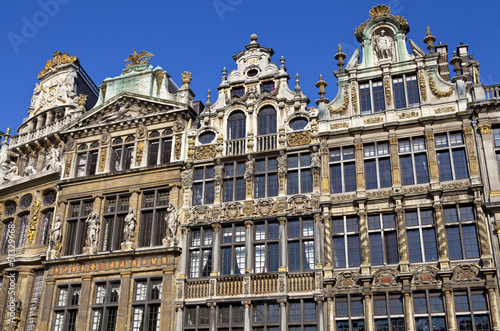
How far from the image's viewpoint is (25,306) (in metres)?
29.6

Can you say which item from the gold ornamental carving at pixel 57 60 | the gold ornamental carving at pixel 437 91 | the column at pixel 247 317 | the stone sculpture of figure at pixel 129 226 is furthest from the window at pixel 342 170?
the gold ornamental carving at pixel 57 60

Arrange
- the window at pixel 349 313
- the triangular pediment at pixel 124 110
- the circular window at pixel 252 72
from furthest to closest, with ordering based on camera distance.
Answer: the triangular pediment at pixel 124 110
the circular window at pixel 252 72
the window at pixel 349 313

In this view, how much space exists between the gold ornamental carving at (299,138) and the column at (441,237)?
6.38 metres

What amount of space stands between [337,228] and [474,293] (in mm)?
5931

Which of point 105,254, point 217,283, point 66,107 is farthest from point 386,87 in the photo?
point 66,107

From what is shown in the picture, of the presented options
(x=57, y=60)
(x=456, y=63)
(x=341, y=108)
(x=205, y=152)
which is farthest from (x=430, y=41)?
(x=57, y=60)

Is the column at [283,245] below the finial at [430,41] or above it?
below

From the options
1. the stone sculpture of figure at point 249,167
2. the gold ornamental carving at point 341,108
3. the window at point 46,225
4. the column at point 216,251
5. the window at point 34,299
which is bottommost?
the window at point 34,299

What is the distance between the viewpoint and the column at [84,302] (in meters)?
27.1

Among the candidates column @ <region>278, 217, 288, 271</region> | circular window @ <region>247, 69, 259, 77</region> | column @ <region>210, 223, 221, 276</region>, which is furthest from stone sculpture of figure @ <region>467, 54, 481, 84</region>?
column @ <region>210, 223, 221, 276</region>

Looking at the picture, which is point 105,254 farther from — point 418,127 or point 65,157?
point 418,127

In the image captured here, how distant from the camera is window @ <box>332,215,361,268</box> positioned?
961 inches

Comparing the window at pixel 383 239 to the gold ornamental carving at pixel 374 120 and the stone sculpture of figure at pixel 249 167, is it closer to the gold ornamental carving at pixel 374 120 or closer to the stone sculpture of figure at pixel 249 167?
the gold ornamental carving at pixel 374 120

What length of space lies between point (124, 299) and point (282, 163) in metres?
9.45
